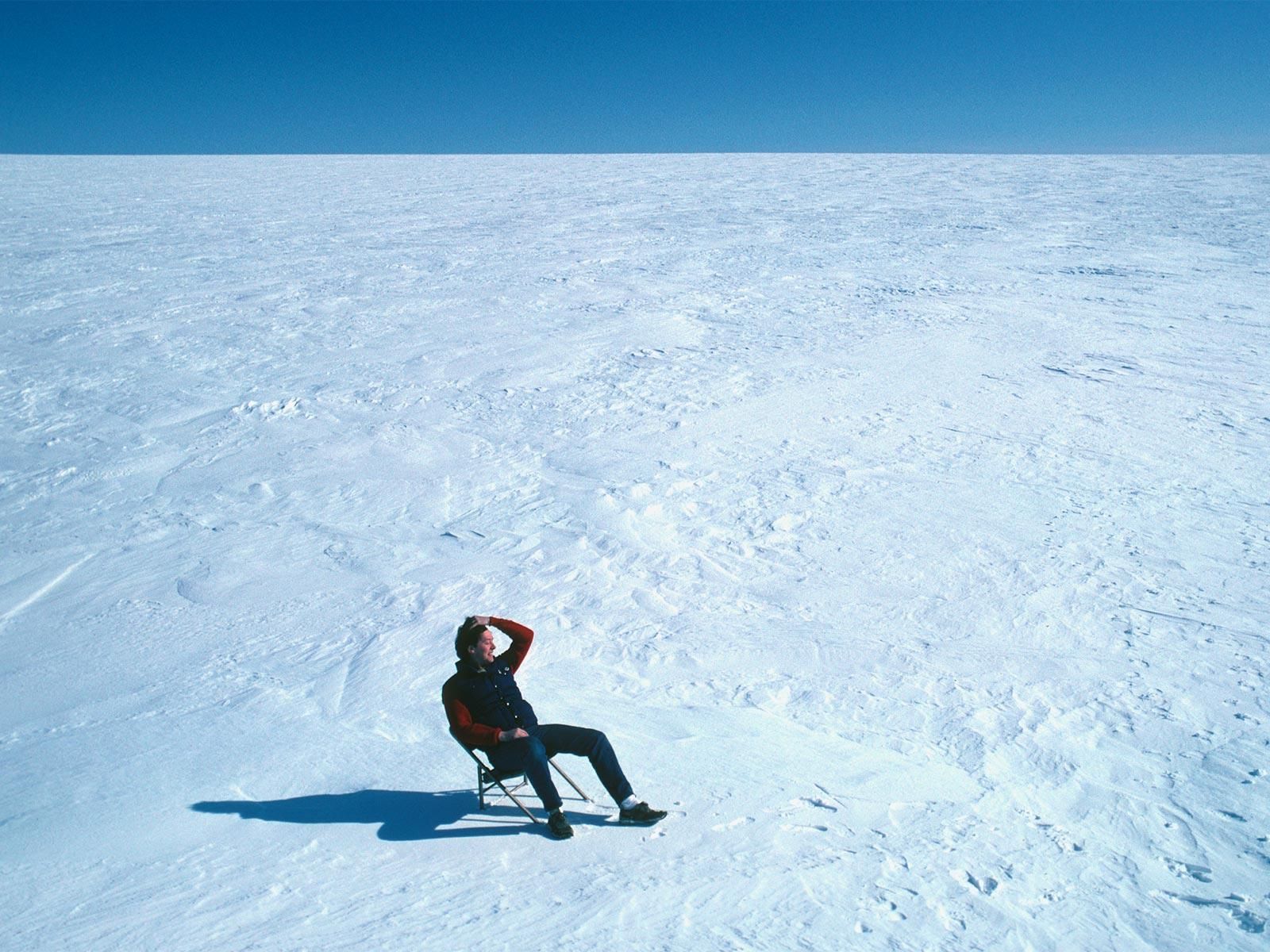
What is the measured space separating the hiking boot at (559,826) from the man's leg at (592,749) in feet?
0.42

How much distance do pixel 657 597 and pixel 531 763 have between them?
6.74ft

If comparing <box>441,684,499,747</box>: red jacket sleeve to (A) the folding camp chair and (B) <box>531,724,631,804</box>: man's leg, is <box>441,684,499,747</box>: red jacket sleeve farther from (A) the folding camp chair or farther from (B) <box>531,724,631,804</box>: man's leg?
(B) <box>531,724,631,804</box>: man's leg

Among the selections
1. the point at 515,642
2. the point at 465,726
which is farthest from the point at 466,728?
the point at 515,642

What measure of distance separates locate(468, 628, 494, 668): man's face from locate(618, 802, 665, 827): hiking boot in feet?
2.45

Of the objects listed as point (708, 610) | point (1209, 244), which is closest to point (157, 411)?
point (708, 610)

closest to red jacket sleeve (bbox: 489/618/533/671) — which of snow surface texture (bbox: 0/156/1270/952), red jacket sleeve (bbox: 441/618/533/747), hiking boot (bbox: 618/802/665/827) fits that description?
red jacket sleeve (bbox: 441/618/533/747)

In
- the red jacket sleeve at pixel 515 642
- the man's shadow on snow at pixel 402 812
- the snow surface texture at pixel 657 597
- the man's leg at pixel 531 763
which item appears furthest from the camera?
the red jacket sleeve at pixel 515 642

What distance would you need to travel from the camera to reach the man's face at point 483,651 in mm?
3535

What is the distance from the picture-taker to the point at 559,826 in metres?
3.41

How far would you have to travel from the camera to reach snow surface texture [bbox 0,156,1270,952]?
319 centimetres

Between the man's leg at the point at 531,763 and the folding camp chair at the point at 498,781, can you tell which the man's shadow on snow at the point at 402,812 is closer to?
the folding camp chair at the point at 498,781

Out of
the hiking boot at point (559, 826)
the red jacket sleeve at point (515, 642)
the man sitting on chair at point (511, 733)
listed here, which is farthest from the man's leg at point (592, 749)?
the red jacket sleeve at point (515, 642)

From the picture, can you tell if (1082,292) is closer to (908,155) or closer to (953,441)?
(953,441)

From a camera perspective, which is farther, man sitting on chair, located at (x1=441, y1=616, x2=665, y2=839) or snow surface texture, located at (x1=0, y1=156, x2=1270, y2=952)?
man sitting on chair, located at (x1=441, y1=616, x2=665, y2=839)
